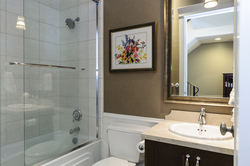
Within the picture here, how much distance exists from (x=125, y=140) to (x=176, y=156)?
0.70 metres

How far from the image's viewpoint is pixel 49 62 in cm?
168

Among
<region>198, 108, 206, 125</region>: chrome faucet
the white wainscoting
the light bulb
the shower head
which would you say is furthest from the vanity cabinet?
the shower head

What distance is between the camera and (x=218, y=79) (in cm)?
147

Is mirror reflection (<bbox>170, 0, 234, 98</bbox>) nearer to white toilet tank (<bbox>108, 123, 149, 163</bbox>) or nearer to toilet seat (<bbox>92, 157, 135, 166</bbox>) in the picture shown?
white toilet tank (<bbox>108, 123, 149, 163</bbox>)

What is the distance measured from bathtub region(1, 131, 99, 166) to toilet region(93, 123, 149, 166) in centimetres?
42

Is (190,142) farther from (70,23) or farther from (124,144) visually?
(70,23)

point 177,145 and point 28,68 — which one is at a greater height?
point 28,68

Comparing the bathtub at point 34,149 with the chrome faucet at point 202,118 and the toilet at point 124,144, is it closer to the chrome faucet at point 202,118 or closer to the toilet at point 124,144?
the toilet at point 124,144

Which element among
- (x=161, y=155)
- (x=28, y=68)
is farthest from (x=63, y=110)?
(x=161, y=155)

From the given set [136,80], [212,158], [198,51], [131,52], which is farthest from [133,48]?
[212,158]

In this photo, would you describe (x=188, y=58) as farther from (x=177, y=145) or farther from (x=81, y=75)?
(x=81, y=75)

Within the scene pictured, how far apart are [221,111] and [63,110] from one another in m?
1.54

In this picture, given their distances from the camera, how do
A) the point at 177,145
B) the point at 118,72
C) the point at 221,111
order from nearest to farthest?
1. the point at 177,145
2. the point at 221,111
3. the point at 118,72

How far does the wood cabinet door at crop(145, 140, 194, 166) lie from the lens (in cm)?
112
